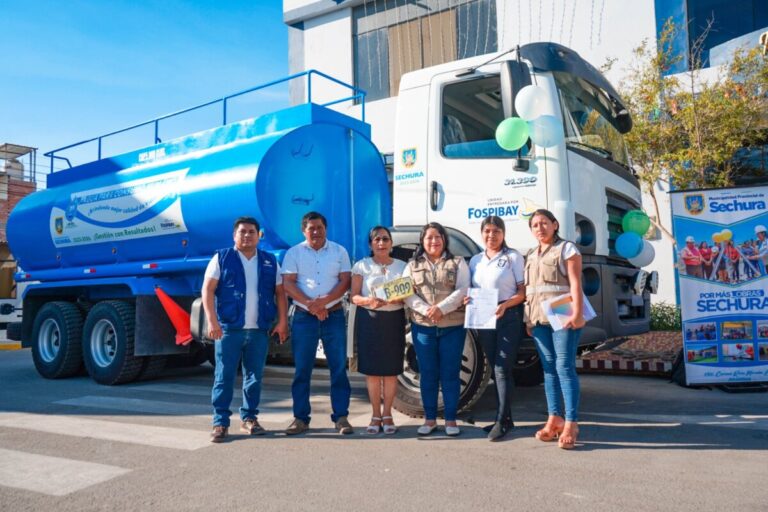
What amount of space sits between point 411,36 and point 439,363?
41.4ft

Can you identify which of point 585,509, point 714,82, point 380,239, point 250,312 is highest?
point 714,82

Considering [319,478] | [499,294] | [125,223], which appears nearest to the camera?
[319,478]

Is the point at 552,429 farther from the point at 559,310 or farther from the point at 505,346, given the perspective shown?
the point at 559,310

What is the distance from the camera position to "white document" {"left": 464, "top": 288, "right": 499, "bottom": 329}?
463 cm

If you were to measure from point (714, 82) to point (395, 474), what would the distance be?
1087cm

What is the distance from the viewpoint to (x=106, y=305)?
7824 mm

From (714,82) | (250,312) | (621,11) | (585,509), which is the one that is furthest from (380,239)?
(621,11)

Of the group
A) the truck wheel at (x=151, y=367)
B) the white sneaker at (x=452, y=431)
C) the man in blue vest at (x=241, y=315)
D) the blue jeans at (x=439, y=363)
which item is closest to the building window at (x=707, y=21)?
the blue jeans at (x=439, y=363)

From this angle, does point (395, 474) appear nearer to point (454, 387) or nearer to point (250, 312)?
point (454, 387)

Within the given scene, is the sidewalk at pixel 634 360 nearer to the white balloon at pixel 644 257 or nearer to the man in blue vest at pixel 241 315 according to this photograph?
the white balloon at pixel 644 257

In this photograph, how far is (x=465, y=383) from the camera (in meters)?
5.23

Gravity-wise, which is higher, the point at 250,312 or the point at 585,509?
the point at 250,312

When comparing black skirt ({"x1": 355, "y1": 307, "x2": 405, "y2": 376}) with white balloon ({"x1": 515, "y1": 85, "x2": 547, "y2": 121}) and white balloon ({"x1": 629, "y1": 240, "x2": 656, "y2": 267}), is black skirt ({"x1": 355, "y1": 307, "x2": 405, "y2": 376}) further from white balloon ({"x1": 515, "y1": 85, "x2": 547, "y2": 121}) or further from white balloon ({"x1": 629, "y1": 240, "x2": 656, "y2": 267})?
white balloon ({"x1": 629, "y1": 240, "x2": 656, "y2": 267})

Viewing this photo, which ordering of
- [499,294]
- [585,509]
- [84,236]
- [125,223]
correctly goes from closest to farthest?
[585,509], [499,294], [125,223], [84,236]
